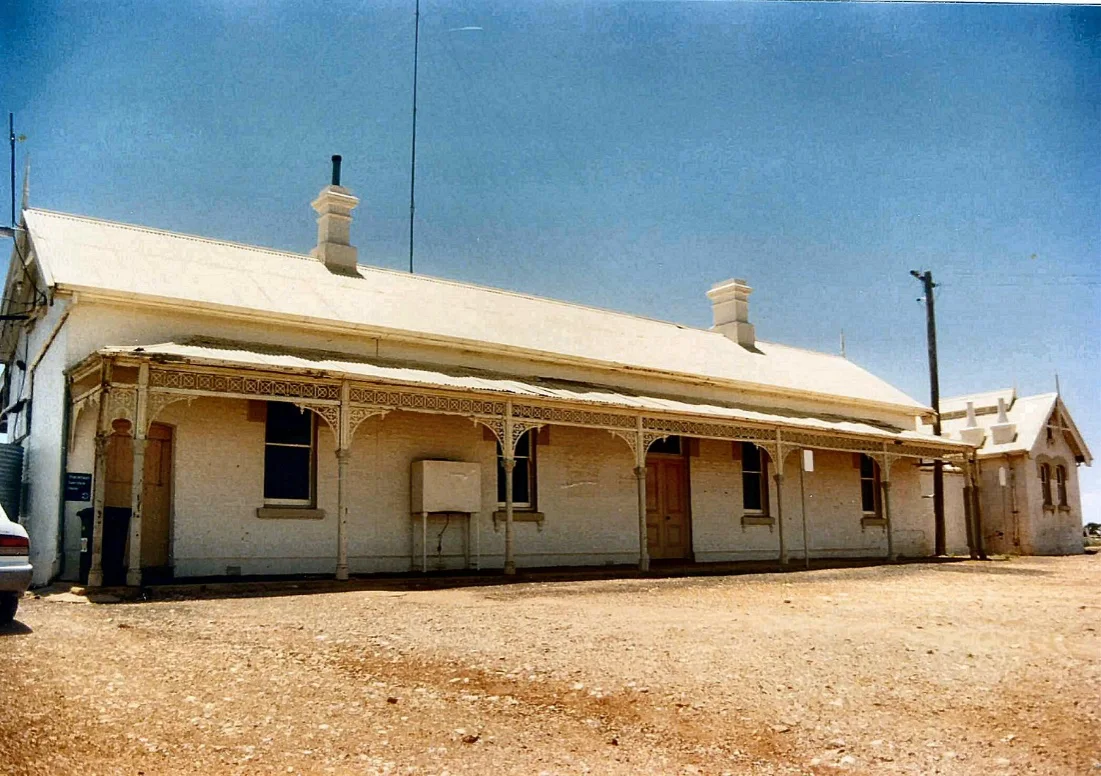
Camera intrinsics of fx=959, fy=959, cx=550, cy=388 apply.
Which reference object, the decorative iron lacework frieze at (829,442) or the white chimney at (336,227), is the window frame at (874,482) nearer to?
the decorative iron lacework frieze at (829,442)

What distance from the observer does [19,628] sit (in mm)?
7797

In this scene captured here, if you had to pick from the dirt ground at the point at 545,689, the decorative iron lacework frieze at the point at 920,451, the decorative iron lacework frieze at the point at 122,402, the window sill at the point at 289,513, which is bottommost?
the dirt ground at the point at 545,689

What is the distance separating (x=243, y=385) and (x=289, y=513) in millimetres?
2357

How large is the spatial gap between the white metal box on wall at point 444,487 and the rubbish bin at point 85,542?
14.7 feet

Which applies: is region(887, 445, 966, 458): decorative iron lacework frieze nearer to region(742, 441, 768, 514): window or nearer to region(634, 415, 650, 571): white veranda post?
region(742, 441, 768, 514): window

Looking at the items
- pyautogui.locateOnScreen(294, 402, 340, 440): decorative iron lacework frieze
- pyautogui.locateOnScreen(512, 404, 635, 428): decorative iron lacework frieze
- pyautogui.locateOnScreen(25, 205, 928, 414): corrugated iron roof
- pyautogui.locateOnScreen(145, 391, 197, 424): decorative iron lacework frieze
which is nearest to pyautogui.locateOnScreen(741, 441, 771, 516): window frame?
pyautogui.locateOnScreen(25, 205, 928, 414): corrugated iron roof

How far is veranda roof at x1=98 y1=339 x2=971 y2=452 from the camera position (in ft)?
37.8

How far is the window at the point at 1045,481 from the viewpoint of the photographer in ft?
90.0

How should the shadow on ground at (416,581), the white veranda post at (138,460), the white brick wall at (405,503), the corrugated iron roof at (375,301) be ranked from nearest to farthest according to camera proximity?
the shadow on ground at (416,581) < the white veranda post at (138,460) < the white brick wall at (405,503) < the corrugated iron roof at (375,301)

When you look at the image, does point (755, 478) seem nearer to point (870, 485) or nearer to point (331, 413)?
point (870, 485)

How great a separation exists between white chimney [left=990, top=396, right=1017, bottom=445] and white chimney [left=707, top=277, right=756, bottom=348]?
8.59 m

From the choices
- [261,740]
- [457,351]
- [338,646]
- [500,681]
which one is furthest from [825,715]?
[457,351]

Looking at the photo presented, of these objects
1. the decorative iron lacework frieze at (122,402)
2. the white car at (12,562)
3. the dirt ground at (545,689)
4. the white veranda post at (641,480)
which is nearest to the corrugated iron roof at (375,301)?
the decorative iron lacework frieze at (122,402)

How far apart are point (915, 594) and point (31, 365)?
13.2 meters
